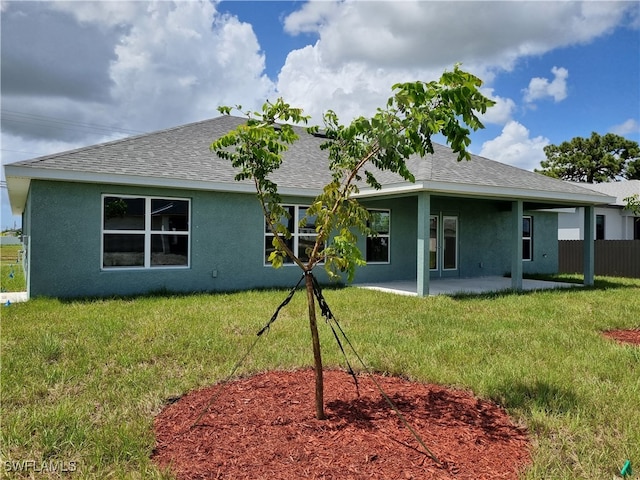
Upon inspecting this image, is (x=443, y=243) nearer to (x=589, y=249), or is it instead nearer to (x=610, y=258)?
(x=589, y=249)

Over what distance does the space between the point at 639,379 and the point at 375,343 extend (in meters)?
3.03

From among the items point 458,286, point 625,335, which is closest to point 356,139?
point 625,335

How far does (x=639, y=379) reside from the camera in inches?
190

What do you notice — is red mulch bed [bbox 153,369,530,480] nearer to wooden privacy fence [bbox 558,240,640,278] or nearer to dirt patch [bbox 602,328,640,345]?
dirt patch [bbox 602,328,640,345]

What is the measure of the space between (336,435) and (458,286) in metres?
10.5

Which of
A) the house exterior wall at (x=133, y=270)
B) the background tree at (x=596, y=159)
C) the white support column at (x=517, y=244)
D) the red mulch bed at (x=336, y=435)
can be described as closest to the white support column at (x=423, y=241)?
the white support column at (x=517, y=244)

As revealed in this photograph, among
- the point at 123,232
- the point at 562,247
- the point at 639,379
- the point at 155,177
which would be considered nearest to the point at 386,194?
the point at 155,177

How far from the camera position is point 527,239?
58.1 ft

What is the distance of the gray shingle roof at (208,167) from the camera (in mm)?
9961

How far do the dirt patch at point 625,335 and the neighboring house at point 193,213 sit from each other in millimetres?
4230

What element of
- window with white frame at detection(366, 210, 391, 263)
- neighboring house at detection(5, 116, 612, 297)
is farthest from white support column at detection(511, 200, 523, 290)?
window with white frame at detection(366, 210, 391, 263)

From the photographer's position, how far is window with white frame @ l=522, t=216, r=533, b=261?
57.7ft

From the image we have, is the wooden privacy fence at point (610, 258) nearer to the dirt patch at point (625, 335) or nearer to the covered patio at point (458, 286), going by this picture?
the covered patio at point (458, 286)

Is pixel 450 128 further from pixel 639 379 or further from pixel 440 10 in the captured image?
pixel 440 10
